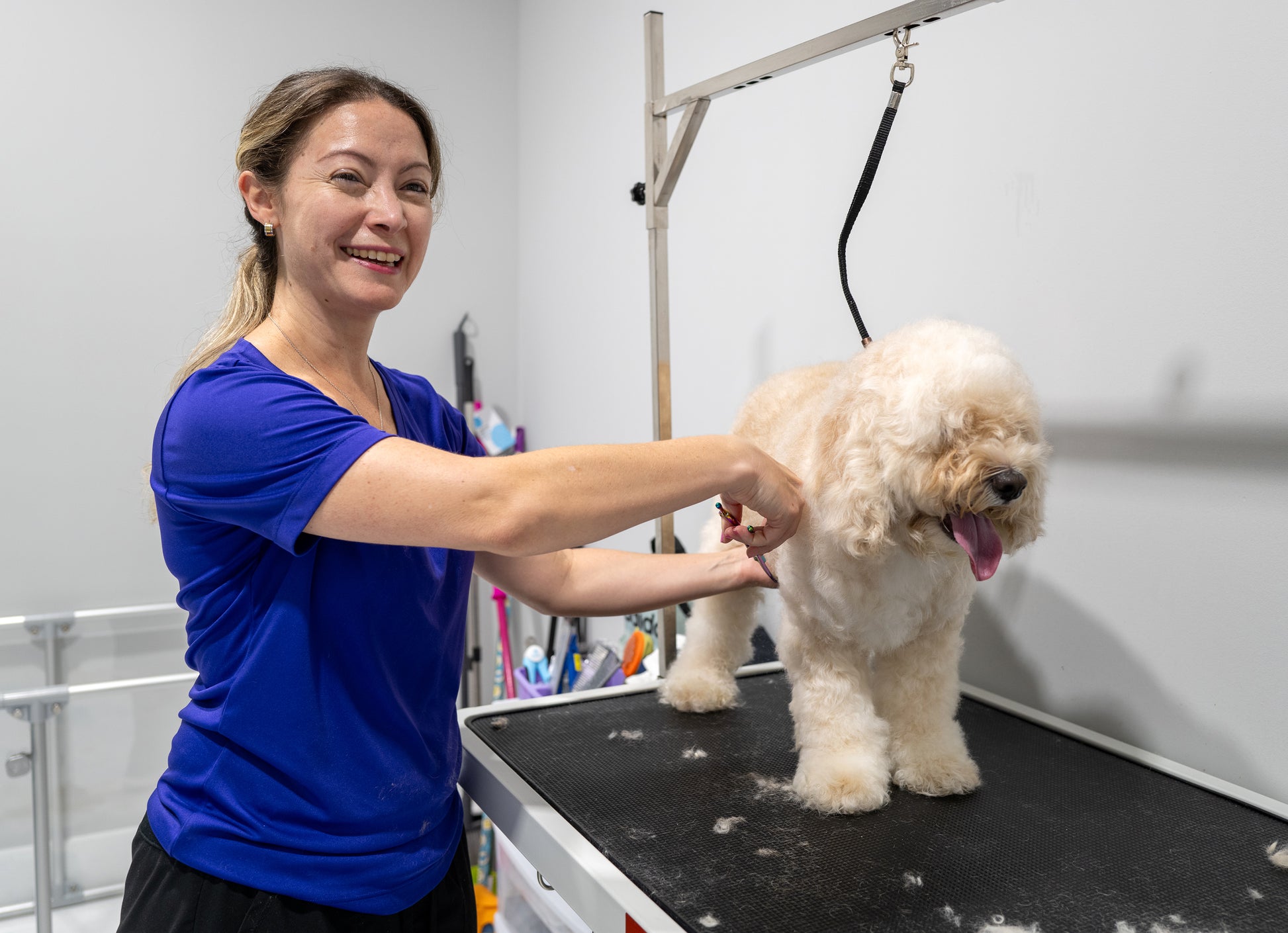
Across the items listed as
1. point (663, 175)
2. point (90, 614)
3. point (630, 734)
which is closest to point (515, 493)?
point (630, 734)

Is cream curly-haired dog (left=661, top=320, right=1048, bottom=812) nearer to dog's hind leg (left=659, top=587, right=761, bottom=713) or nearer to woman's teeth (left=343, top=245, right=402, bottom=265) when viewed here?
dog's hind leg (left=659, top=587, right=761, bottom=713)

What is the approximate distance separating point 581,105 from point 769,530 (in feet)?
6.38

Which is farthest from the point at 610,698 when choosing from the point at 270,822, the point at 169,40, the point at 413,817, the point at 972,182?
the point at 169,40

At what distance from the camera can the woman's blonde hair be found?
971 millimetres

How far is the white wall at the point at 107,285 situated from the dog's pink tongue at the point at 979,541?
227cm

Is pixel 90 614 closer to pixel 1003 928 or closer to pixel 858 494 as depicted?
pixel 858 494

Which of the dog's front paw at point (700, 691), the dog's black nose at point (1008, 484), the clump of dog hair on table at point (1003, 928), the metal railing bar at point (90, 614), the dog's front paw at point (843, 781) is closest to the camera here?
the clump of dog hair on table at point (1003, 928)

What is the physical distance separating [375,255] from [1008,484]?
2.32 feet

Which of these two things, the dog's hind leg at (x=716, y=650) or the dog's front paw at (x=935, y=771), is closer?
the dog's front paw at (x=935, y=771)

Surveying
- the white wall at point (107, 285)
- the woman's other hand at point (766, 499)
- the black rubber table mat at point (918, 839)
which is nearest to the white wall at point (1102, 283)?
the black rubber table mat at point (918, 839)

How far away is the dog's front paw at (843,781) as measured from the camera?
38.5 inches

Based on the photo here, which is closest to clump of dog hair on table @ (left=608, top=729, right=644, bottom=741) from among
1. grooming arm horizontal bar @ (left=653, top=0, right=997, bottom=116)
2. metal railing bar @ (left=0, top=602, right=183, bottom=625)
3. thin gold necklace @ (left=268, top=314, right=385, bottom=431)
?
thin gold necklace @ (left=268, top=314, right=385, bottom=431)

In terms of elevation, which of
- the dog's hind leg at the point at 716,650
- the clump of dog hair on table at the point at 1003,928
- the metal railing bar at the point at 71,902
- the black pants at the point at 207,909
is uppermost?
the dog's hind leg at the point at 716,650

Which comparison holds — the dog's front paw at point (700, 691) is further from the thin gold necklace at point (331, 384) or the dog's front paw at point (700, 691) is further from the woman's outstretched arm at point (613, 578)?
the thin gold necklace at point (331, 384)
